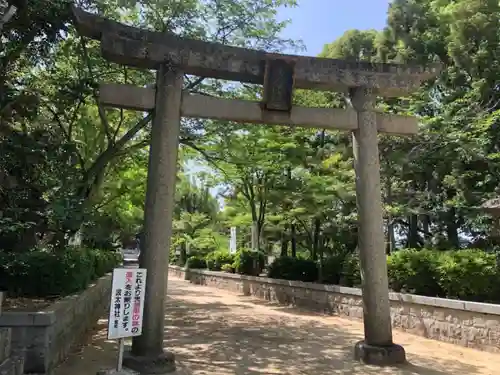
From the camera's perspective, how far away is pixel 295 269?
15672 millimetres

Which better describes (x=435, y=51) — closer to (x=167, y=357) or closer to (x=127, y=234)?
(x=167, y=357)

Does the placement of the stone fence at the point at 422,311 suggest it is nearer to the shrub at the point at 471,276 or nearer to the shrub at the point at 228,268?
the shrub at the point at 471,276

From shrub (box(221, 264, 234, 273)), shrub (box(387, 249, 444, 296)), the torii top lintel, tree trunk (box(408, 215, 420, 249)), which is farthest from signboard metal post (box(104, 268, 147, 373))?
shrub (box(221, 264, 234, 273))

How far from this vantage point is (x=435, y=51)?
15.2 m

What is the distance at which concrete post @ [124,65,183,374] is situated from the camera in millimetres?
6051

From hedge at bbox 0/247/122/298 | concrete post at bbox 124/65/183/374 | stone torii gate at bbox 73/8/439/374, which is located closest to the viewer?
concrete post at bbox 124/65/183/374

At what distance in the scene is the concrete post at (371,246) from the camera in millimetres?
6836

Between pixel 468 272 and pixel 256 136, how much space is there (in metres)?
7.44

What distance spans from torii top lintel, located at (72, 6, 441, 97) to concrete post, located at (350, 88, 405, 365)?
367mm

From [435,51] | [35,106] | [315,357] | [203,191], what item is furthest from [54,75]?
[203,191]

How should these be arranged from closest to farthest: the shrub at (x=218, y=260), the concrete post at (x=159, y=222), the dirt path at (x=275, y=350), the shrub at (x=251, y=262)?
the concrete post at (x=159, y=222) < the dirt path at (x=275, y=350) < the shrub at (x=251, y=262) < the shrub at (x=218, y=260)

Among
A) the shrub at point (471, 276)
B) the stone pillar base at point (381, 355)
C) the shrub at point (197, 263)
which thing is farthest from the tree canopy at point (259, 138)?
the shrub at point (197, 263)

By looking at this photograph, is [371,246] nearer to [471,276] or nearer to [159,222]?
[471,276]

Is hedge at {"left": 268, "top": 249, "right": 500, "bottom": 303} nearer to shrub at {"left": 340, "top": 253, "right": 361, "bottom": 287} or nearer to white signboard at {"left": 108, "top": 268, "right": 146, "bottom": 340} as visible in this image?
shrub at {"left": 340, "top": 253, "right": 361, "bottom": 287}
